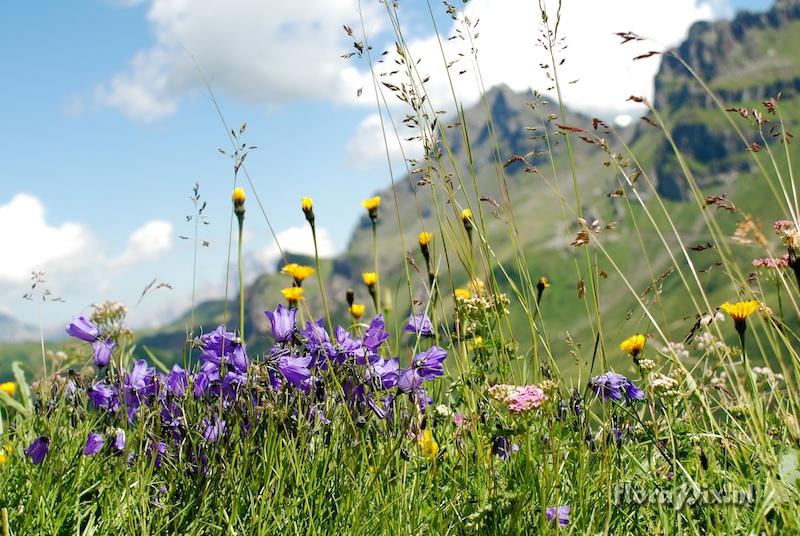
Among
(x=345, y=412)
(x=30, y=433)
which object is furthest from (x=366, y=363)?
(x=30, y=433)

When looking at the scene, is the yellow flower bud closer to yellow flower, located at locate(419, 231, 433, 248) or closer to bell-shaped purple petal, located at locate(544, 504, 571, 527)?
yellow flower, located at locate(419, 231, 433, 248)

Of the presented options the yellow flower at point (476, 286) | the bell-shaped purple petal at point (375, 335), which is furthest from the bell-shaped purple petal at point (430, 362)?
the yellow flower at point (476, 286)

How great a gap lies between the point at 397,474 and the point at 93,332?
4.87ft

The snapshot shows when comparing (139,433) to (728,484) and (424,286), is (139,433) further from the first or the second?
(728,484)

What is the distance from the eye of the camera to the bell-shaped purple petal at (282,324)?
2.95m

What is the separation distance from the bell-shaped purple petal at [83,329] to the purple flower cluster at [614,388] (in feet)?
6.90

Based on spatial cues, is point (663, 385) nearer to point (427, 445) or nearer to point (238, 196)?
point (427, 445)

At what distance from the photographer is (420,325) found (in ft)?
10.8

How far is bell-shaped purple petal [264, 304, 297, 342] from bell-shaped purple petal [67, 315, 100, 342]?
2.53 ft

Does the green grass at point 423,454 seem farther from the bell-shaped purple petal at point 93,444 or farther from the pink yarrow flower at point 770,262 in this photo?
the pink yarrow flower at point 770,262

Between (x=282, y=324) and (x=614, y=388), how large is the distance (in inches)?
55.6

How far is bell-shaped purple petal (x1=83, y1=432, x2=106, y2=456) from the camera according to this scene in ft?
9.02

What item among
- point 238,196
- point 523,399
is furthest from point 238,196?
point 523,399

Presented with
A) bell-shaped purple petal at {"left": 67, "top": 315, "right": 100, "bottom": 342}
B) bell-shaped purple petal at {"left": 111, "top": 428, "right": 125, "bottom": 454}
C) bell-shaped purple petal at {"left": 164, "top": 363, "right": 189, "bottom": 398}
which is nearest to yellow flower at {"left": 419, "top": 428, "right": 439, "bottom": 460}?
bell-shaped purple petal at {"left": 164, "top": 363, "right": 189, "bottom": 398}
